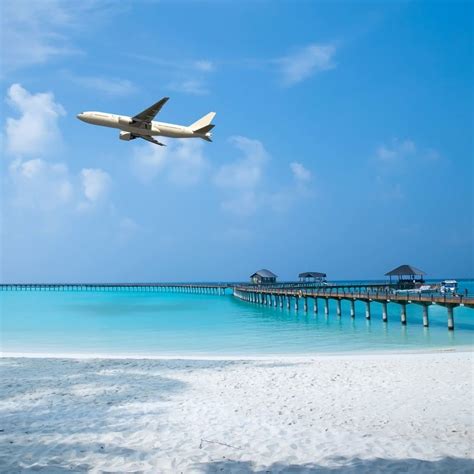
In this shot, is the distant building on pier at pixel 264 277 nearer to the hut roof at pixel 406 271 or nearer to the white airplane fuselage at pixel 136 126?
the hut roof at pixel 406 271

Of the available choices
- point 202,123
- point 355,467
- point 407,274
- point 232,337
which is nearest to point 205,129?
point 202,123

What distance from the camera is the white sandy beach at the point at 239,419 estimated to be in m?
6.79

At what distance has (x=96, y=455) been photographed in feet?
23.3

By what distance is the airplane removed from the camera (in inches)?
450

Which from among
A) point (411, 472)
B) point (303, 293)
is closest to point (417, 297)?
point (303, 293)

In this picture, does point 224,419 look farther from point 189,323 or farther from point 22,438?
point 189,323

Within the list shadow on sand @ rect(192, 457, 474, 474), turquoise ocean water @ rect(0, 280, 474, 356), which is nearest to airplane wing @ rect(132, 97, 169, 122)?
shadow on sand @ rect(192, 457, 474, 474)

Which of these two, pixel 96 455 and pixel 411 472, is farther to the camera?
pixel 96 455

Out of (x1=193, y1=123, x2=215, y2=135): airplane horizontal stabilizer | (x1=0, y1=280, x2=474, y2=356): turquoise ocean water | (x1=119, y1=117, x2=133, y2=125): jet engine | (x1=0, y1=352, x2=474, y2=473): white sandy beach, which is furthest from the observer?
(x1=0, y1=280, x2=474, y2=356): turquoise ocean water

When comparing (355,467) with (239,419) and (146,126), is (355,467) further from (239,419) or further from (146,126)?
(146,126)

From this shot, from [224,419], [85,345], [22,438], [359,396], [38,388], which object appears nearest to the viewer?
[22,438]

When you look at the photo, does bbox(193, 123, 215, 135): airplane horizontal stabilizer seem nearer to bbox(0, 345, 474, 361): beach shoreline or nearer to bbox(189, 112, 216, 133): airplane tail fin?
bbox(189, 112, 216, 133): airplane tail fin

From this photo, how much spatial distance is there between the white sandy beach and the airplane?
551 centimetres

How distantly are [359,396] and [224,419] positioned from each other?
3435 mm
